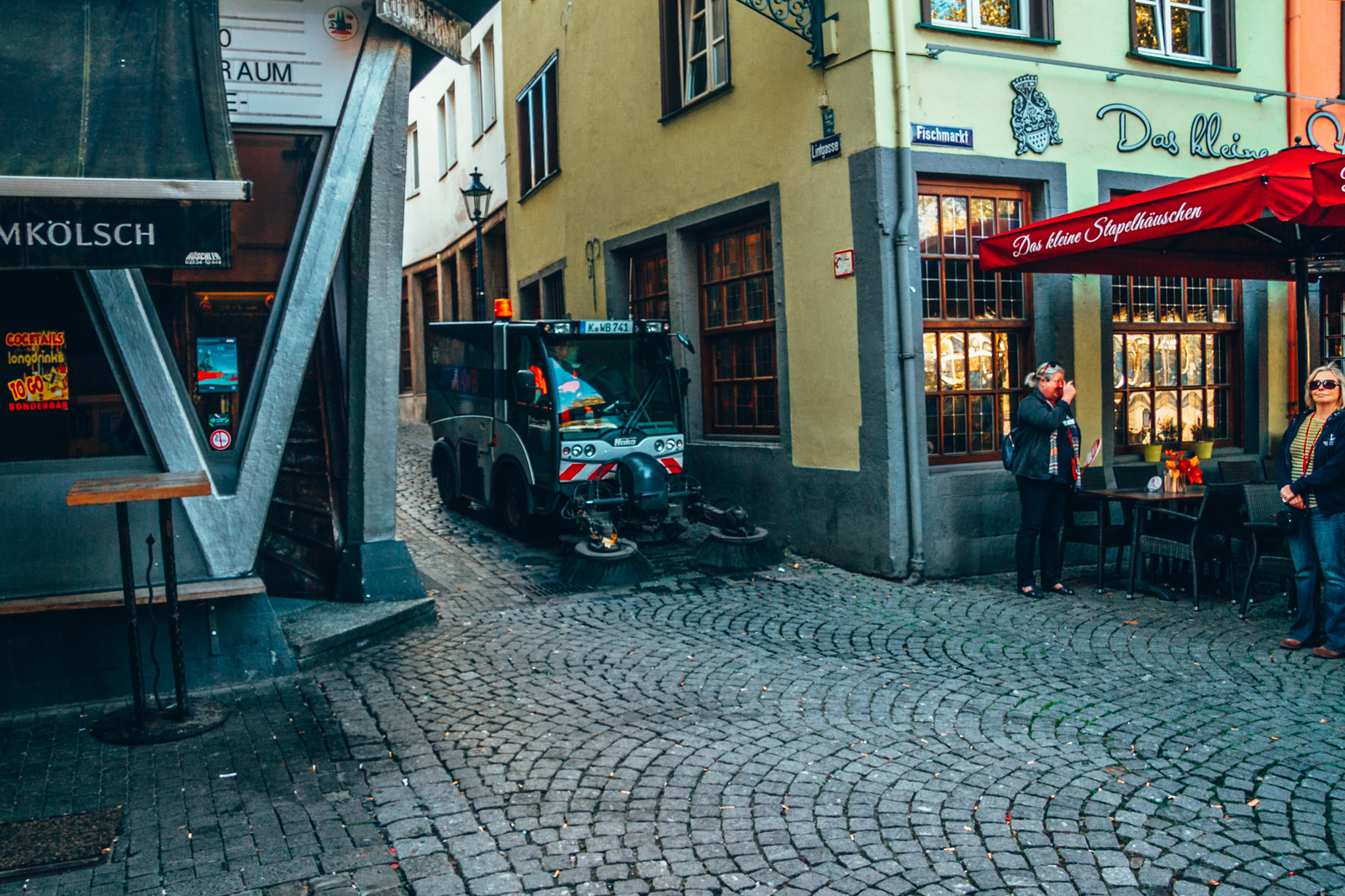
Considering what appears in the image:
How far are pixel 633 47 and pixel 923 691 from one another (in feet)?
31.3

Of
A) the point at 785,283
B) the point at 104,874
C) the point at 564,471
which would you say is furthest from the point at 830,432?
the point at 104,874

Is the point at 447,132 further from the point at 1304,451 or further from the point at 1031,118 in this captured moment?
the point at 1304,451

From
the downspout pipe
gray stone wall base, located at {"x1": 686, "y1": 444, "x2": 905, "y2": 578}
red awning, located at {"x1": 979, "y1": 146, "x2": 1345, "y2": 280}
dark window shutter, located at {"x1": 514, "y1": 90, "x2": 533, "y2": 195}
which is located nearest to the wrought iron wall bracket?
the downspout pipe

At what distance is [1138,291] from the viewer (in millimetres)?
10055

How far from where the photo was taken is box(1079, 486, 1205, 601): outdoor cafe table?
779 cm

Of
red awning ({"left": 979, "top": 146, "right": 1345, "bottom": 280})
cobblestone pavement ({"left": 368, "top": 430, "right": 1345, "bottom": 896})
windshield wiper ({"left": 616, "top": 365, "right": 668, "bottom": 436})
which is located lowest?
cobblestone pavement ({"left": 368, "top": 430, "right": 1345, "bottom": 896})

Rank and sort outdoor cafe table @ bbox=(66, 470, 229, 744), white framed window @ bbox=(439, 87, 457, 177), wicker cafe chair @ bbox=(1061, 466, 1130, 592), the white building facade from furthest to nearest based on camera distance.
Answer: white framed window @ bbox=(439, 87, 457, 177) < the white building facade < wicker cafe chair @ bbox=(1061, 466, 1130, 592) < outdoor cafe table @ bbox=(66, 470, 229, 744)

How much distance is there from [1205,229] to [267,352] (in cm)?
633

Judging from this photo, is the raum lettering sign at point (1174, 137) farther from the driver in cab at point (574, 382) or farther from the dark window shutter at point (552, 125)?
the dark window shutter at point (552, 125)

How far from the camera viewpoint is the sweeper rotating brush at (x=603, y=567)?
8.49 meters

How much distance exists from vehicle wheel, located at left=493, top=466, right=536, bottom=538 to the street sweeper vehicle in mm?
13

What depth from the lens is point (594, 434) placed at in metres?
10.0

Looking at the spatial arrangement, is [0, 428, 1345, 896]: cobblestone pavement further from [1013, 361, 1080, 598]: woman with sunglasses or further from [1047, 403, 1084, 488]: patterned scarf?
[1047, 403, 1084, 488]: patterned scarf

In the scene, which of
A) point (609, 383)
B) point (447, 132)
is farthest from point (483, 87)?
point (609, 383)
